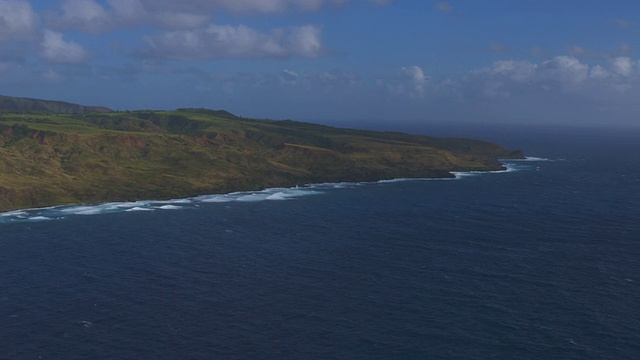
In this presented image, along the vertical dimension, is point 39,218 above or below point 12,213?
above

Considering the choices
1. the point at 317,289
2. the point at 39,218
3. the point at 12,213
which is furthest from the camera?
the point at 12,213

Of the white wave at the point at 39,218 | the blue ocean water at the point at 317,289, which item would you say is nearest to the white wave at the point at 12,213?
the white wave at the point at 39,218

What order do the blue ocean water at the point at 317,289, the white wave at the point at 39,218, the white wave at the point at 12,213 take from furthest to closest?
the white wave at the point at 12,213 → the white wave at the point at 39,218 → the blue ocean water at the point at 317,289

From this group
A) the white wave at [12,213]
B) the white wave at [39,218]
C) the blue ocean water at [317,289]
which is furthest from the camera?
the white wave at [12,213]

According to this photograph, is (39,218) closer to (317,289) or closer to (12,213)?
(12,213)

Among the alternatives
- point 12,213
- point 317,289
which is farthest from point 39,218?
point 317,289

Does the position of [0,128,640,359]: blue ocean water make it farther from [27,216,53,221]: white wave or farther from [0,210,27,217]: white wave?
[0,210,27,217]: white wave

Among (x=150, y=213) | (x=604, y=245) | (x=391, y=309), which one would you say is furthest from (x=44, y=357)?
(x=604, y=245)

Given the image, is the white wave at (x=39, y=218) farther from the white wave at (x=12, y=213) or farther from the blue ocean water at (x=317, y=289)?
the white wave at (x=12, y=213)
